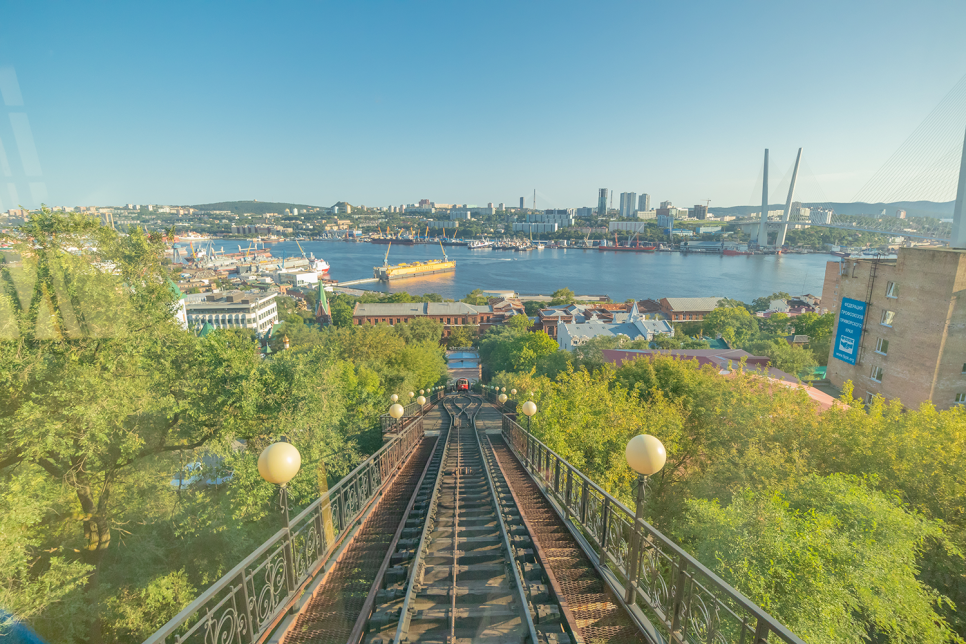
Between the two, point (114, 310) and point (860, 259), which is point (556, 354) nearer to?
point (860, 259)

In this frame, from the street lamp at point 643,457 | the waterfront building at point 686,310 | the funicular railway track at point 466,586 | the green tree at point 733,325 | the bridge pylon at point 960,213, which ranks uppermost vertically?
the bridge pylon at point 960,213

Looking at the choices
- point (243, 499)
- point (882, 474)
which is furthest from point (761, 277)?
point (243, 499)

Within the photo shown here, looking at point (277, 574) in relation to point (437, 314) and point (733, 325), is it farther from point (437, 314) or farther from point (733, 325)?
point (437, 314)

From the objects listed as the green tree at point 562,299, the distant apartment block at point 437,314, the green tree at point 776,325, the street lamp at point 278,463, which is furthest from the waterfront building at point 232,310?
the green tree at point 776,325

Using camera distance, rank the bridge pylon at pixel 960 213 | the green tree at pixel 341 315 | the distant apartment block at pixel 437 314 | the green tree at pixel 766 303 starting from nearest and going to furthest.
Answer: the bridge pylon at pixel 960 213
the green tree at pixel 341 315
the distant apartment block at pixel 437 314
the green tree at pixel 766 303

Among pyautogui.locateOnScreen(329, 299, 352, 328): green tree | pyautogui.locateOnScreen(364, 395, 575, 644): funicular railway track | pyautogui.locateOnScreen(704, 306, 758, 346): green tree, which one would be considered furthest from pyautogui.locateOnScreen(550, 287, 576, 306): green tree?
pyautogui.locateOnScreen(364, 395, 575, 644): funicular railway track

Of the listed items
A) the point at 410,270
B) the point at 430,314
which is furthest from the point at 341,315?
the point at 410,270

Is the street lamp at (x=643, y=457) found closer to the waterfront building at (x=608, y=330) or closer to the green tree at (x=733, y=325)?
the waterfront building at (x=608, y=330)
